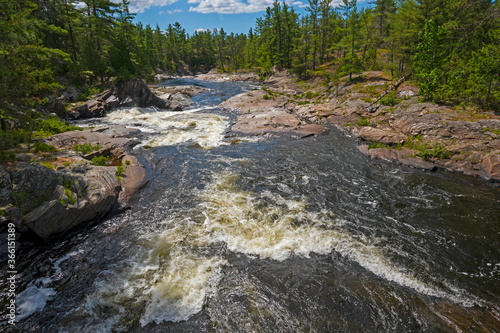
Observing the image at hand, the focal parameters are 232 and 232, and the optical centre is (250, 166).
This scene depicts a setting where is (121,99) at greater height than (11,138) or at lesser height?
greater

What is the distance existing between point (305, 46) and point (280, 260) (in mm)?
53911

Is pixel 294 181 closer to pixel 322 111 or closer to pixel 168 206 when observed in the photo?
pixel 168 206

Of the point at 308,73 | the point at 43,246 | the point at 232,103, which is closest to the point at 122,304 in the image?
the point at 43,246

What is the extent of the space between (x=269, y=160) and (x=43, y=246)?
45.2ft

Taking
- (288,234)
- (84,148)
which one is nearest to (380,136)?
(288,234)

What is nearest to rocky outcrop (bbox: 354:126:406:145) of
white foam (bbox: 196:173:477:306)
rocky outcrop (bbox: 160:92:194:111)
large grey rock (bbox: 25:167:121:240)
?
white foam (bbox: 196:173:477:306)

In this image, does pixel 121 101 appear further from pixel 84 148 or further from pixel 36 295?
pixel 36 295

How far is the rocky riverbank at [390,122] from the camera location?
1622 cm

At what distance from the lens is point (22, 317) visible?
689cm

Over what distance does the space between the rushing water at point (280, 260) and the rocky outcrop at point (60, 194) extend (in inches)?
30.0

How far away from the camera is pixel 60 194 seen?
10.2 meters

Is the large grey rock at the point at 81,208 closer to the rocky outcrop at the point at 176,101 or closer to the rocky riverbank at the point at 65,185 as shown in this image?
the rocky riverbank at the point at 65,185

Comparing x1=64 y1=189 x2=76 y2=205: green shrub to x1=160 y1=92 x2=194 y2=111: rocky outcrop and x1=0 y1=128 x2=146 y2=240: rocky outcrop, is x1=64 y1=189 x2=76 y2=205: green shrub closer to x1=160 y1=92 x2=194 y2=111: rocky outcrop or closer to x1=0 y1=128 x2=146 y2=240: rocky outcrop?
x1=0 y1=128 x2=146 y2=240: rocky outcrop

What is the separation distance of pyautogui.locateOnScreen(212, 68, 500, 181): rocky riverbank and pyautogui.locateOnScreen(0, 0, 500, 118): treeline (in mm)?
2158
